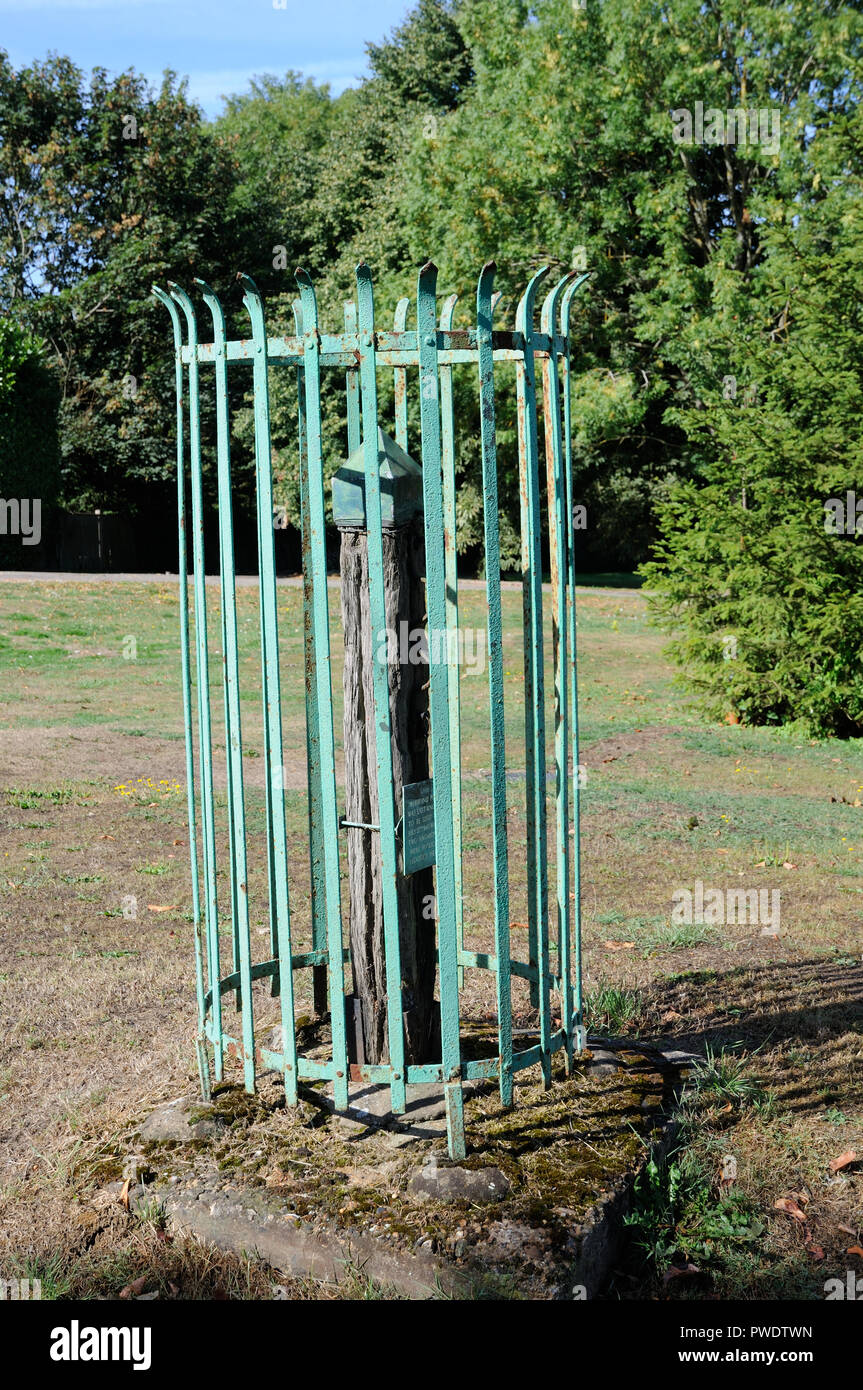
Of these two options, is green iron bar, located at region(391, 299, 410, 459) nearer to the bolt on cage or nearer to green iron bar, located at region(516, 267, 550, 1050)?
the bolt on cage

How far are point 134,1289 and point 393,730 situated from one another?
1.60 meters

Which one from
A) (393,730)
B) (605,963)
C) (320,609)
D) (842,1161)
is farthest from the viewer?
(605,963)

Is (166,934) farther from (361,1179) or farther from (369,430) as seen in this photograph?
(369,430)

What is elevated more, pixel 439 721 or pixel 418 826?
pixel 439 721

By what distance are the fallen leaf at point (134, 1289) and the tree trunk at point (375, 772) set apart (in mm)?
891

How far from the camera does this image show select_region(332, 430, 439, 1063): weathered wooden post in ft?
11.0

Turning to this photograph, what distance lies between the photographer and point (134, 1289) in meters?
3.01

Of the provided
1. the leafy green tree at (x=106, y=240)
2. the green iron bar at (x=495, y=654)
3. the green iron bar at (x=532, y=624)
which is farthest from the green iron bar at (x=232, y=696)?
the leafy green tree at (x=106, y=240)

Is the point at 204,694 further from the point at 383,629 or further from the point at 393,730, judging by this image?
the point at 383,629

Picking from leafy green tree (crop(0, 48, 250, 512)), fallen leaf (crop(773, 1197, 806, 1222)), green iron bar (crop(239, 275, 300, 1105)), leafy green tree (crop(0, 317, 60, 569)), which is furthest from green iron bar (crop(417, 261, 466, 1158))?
leafy green tree (crop(0, 48, 250, 512))

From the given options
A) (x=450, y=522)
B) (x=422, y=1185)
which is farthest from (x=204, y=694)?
(x=422, y=1185)

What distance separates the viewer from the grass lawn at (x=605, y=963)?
10.9 feet

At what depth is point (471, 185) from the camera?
21234 mm
